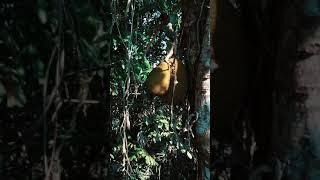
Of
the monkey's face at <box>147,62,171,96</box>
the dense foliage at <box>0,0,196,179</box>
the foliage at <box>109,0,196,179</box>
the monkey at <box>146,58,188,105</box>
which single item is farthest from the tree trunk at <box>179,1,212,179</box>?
the dense foliage at <box>0,0,196,179</box>

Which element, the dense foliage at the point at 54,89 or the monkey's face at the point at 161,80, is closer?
the dense foliage at the point at 54,89

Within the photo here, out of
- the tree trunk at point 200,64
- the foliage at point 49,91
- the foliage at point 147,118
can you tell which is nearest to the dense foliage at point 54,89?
the foliage at point 49,91

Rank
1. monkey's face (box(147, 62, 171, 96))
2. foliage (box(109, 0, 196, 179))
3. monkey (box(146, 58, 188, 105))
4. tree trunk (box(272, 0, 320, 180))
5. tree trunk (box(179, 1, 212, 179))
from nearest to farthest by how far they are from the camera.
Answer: tree trunk (box(272, 0, 320, 180)), tree trunk (box(179, 1, 212, 179)), monkey (box(146, 58, 188, 105)), monkey's face (box(147, 62, 171, 96)), foliage (box(109, 0, 196, 179))

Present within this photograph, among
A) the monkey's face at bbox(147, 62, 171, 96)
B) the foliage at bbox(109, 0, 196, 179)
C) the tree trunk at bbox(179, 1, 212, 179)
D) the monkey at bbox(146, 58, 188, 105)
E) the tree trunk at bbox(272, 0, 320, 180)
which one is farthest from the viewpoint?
the foliage at bbox(109, 0, 196, 179)

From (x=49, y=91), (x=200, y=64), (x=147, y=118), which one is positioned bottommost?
(x=147, y=118)

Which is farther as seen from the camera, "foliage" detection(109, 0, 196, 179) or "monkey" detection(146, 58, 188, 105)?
"foliage" detection(109, 0, 196, 179)

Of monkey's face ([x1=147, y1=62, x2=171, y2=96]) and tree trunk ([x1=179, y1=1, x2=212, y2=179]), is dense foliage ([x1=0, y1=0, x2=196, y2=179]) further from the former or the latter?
monkey's face ([x1=147, y1=62, x2=171, y2=96])

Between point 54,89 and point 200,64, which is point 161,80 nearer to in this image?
point 200,64

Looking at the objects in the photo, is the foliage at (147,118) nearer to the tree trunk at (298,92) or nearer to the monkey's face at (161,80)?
the monkey's face at (161,80)

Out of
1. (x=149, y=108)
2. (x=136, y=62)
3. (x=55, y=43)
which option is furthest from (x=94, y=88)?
(x=149, y=108)

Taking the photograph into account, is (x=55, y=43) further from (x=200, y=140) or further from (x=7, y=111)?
(x=200, y=140)

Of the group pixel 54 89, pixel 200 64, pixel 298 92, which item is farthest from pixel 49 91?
pixel 200 64

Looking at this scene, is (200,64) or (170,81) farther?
(170,81)

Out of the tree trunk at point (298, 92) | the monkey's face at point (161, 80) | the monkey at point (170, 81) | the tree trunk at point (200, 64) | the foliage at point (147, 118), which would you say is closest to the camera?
the tree trunk at point (298, 92)
